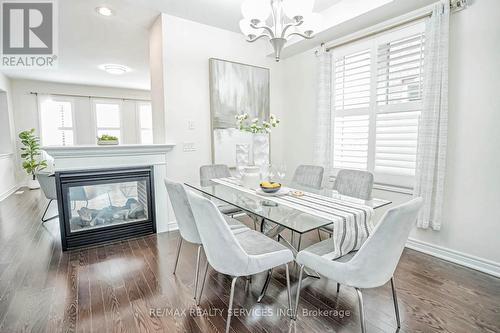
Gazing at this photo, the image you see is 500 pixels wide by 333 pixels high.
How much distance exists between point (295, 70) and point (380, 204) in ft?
9.47

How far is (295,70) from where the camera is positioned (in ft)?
13.5

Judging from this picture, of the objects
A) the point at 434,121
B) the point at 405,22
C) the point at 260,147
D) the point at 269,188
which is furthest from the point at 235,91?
the point at 434,121

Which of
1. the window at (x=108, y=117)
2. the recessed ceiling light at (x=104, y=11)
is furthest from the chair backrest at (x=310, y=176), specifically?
the window at (x=108, y=117)

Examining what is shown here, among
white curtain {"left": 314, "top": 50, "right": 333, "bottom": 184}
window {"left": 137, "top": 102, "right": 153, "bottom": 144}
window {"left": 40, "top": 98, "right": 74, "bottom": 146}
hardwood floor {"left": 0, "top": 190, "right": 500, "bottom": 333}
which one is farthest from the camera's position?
window {"left": 137, "top": 102, "right": 153, "bottom": 144}

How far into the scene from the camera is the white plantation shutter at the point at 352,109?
3146 mm

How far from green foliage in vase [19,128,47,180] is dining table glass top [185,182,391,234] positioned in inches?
222

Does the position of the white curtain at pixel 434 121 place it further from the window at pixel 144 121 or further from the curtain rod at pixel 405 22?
the window at pixel 144 121

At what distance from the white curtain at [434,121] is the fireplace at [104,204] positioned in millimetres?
3107

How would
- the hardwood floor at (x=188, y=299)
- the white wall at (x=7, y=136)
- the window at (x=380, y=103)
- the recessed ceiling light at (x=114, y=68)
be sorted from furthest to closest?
the white wall at (x=7, y=136), the recessed ceiling light at (x=114, y=68), the window at (x=380, y=103), the hardwood floor at (x=188, y=299)

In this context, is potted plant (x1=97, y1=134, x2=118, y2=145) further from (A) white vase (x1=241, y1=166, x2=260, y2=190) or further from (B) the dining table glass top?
(A) white vase (x1=241, y1=166, x2=260, y2=190)

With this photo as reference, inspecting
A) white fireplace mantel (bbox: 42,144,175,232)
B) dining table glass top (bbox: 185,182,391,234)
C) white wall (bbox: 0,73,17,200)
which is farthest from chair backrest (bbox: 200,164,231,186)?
white wall (bbox: 0,73,17,200)

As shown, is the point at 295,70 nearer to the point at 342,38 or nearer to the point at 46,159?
the point at 342,38

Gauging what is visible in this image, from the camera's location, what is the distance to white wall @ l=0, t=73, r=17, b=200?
5546 mm

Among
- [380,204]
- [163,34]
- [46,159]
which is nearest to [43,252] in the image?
[163,34]
